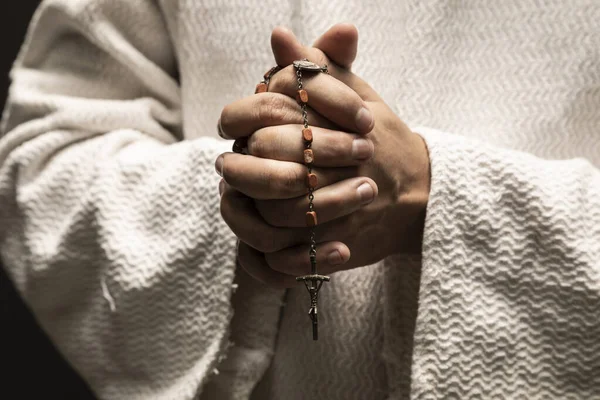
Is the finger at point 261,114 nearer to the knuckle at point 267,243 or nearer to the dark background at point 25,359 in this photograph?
the knuckle at point 267,243

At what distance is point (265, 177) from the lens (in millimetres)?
399

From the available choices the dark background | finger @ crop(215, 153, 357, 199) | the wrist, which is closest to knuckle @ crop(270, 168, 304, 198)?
finger @ crop(215, 153, 357, 199)

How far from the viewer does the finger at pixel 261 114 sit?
0.42 meters

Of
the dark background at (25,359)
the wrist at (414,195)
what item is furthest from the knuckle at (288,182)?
the dark background at (25,359)

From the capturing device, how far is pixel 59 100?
657mm

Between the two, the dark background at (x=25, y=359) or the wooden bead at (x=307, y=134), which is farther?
the dark background at (x=25, y=359)

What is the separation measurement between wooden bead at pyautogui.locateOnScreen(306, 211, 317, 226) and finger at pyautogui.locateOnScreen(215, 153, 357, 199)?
0.02 metres

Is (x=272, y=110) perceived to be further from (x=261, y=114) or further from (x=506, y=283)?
(x=506, y=283)

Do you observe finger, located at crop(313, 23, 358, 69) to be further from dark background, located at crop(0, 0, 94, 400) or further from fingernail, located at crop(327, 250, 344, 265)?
dark background, located at crop(0, 0, 94, 400)

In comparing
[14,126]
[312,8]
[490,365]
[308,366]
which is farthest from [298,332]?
[14,126]

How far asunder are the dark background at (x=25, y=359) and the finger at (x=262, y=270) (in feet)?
2.36

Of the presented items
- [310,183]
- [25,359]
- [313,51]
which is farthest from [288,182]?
[25,359]

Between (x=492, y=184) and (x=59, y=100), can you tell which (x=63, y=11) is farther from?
(x=492, y=184)

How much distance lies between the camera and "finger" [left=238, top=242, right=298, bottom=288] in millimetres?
462
